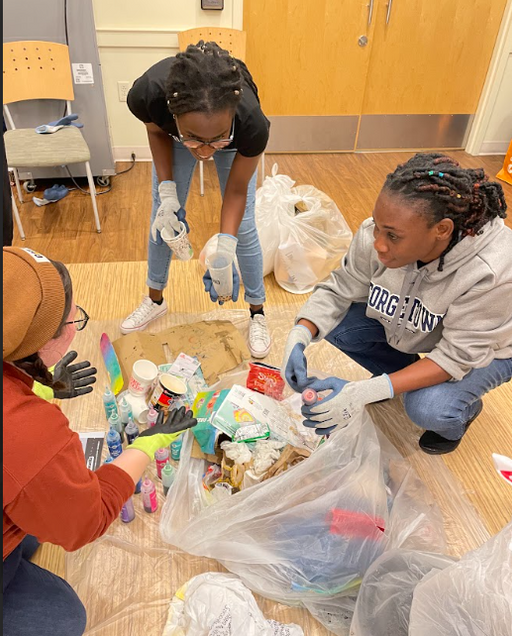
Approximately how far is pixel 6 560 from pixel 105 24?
9.16ft

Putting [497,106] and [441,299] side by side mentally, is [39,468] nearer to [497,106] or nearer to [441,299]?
[441,299]

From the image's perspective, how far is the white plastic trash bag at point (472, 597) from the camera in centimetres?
76

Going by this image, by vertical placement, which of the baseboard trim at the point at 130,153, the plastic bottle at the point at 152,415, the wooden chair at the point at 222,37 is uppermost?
the wooden chair at the point at 222,37

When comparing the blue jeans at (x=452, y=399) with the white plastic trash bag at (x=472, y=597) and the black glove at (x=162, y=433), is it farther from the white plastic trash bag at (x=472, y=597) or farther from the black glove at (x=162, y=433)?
the black glove at (x=162, y=433)

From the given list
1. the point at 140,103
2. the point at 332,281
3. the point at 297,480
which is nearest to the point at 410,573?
the point at 297,480

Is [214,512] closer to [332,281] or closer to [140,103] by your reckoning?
[332,281]

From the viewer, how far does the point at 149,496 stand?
1.22 m

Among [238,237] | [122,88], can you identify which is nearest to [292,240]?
[238,237]

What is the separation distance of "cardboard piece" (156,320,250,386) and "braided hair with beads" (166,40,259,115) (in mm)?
781

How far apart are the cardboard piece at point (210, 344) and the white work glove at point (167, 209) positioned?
362 mm

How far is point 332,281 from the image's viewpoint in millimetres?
1330

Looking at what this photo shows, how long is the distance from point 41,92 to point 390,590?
2602 millimetres

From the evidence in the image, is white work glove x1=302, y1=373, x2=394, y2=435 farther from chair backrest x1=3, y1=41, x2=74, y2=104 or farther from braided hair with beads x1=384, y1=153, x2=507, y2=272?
chair backrest x1=3, y1=41, x2=74, y2=104

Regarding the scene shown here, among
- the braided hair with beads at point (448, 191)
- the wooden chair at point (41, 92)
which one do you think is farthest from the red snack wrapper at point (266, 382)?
the wooden chair at point (41, 92)
